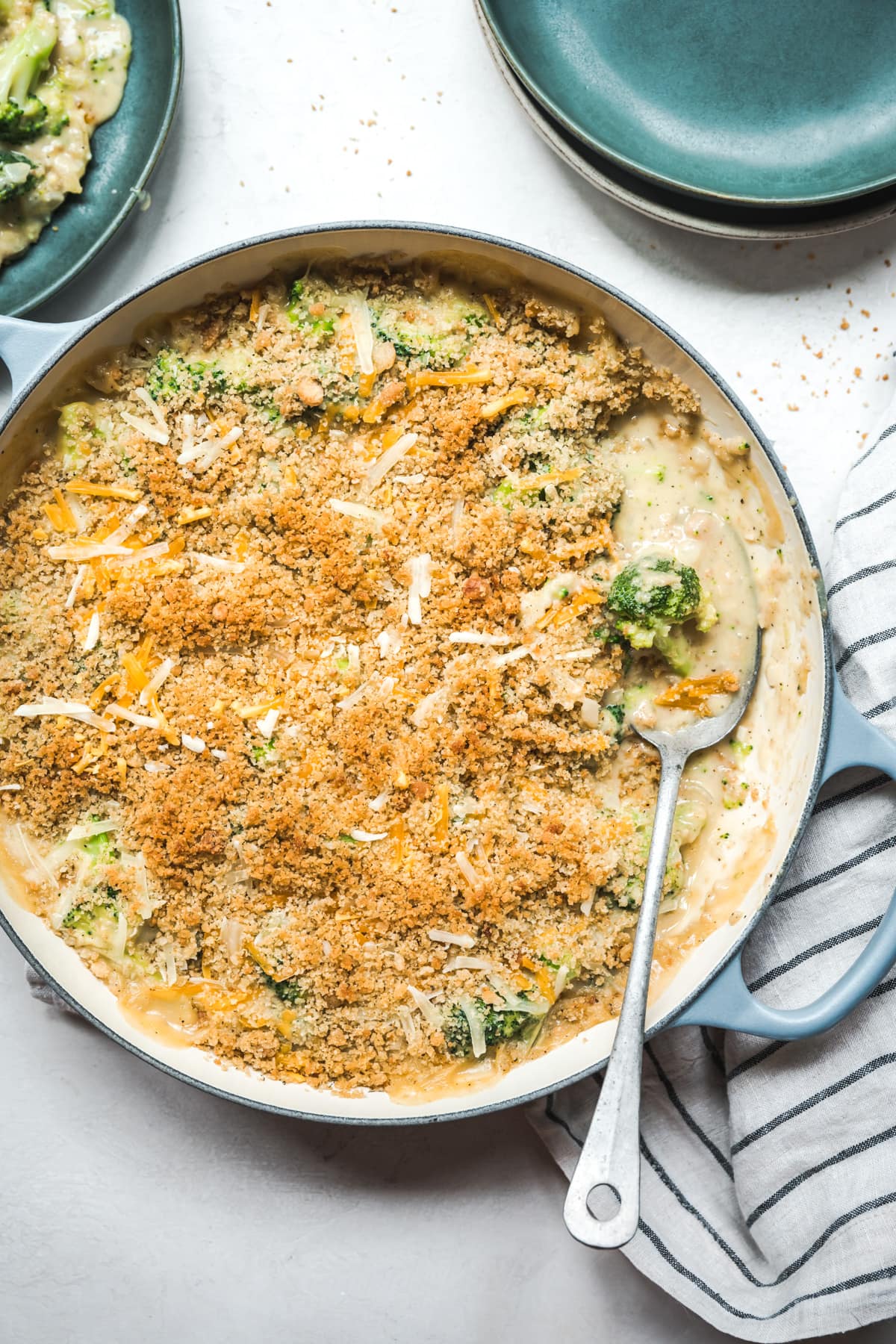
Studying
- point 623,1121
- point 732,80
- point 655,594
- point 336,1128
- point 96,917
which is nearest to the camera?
point 623,1121

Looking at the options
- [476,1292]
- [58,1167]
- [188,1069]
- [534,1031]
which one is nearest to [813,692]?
[534,1031]

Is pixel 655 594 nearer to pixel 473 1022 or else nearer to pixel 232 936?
pixel 473 1022

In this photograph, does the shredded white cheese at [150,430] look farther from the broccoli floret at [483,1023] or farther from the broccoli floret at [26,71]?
the broccoli floret at [483,1023]

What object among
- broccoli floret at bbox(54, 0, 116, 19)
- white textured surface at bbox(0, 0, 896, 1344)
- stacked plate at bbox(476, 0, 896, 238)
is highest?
stacked plate at bbox(476, 0, 896, 238)

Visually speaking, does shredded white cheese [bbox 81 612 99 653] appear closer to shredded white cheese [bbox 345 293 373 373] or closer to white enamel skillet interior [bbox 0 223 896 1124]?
white enamel skillet interior [bbox 0 223 896 1124]

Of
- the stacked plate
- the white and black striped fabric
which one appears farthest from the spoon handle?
the stacked plate

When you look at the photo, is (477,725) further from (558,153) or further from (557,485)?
(558,153)

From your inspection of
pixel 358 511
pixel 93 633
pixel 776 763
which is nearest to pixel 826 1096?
pixel 776 763
